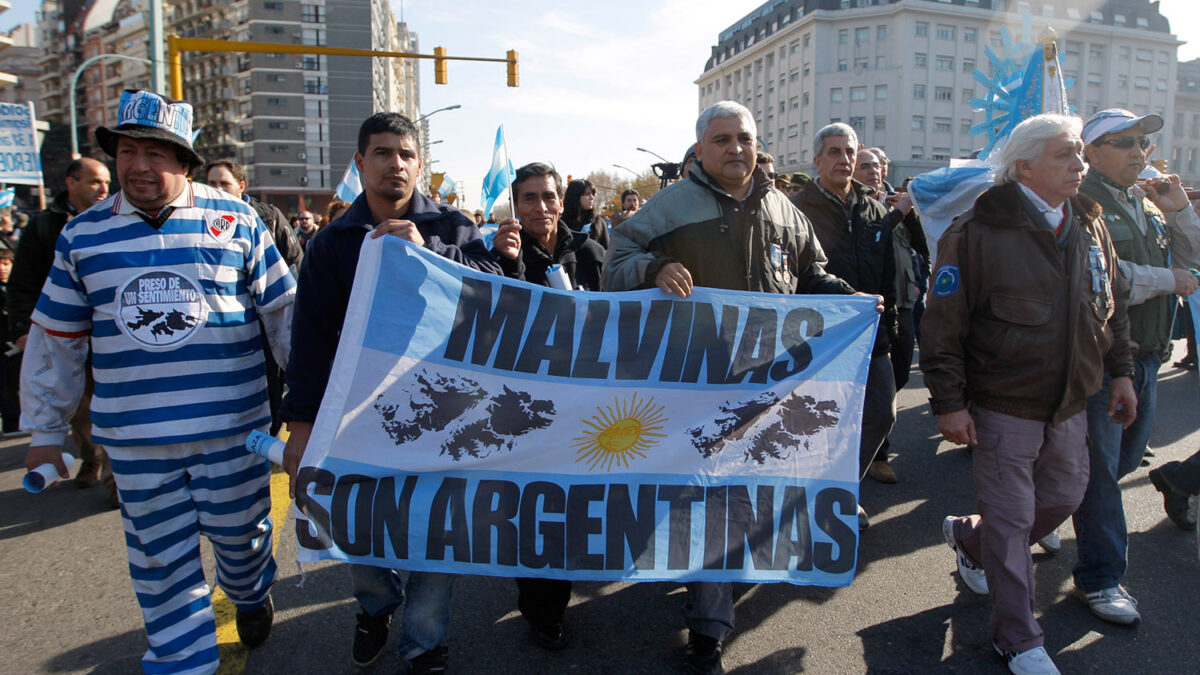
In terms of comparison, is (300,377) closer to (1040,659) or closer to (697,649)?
(697,649)

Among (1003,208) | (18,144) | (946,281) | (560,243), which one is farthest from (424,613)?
(18,144)

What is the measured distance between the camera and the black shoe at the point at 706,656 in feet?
9.18

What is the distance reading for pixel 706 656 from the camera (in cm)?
280

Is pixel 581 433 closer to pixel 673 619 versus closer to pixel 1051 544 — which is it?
pixel 673 619

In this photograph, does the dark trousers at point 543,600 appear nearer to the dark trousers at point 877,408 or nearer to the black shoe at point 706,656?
the black shoe at point 706,656

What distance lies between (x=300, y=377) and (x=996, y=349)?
264 centimetres

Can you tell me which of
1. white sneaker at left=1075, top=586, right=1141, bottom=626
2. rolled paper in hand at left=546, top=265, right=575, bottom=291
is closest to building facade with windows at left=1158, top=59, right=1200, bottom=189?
white sneaker at left=1075, top=586, right=1141, bottom=626

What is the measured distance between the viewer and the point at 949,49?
7144 centimetres

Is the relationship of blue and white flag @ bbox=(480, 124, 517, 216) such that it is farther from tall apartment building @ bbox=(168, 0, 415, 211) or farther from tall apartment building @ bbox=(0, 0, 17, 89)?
tall apartment building @ bbox=(168, 0, 415, 211)

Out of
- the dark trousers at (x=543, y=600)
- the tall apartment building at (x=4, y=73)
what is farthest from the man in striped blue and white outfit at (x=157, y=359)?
the tall apartment building at (x=4, y=73)

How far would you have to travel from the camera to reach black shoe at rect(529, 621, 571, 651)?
303 centimetres

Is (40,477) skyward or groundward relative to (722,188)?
groundward

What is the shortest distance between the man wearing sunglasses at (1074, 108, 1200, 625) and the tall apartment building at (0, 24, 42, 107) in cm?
10393

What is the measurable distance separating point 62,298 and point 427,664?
185 cm
